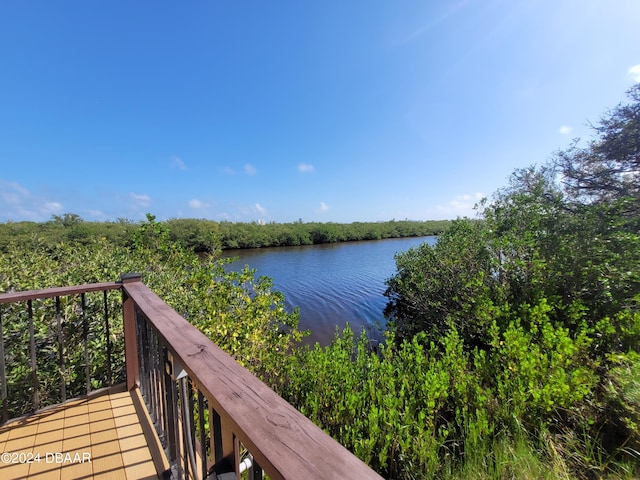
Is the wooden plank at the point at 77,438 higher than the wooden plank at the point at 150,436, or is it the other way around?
the wooden plank at the point at 150,436

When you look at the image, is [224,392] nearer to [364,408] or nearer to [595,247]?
[364,408]

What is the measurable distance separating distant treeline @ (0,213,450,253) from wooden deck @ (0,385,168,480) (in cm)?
280

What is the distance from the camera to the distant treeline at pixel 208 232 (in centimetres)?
1029

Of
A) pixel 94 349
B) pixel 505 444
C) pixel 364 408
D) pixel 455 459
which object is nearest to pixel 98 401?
pixel 94 349

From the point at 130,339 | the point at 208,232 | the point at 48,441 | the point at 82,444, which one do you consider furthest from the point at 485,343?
the point at 208,232

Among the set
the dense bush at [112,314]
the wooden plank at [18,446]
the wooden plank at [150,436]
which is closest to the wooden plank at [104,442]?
the wooden plank at [150,436]

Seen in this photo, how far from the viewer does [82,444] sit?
1550 millimetres

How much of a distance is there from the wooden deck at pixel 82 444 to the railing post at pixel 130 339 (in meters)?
0.15

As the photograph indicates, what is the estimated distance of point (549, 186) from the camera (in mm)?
6316

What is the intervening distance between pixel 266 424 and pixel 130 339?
1.98m

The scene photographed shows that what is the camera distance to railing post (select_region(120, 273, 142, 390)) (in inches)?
76.5

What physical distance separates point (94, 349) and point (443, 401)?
10.9 feet

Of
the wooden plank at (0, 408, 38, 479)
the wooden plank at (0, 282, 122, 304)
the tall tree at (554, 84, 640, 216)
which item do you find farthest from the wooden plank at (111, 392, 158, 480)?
Answer: the tall tree at (554, 84, 640, 216)

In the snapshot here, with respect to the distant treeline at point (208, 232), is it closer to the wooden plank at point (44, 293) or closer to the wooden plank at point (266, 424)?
the wooden plank at point (44, 293)
